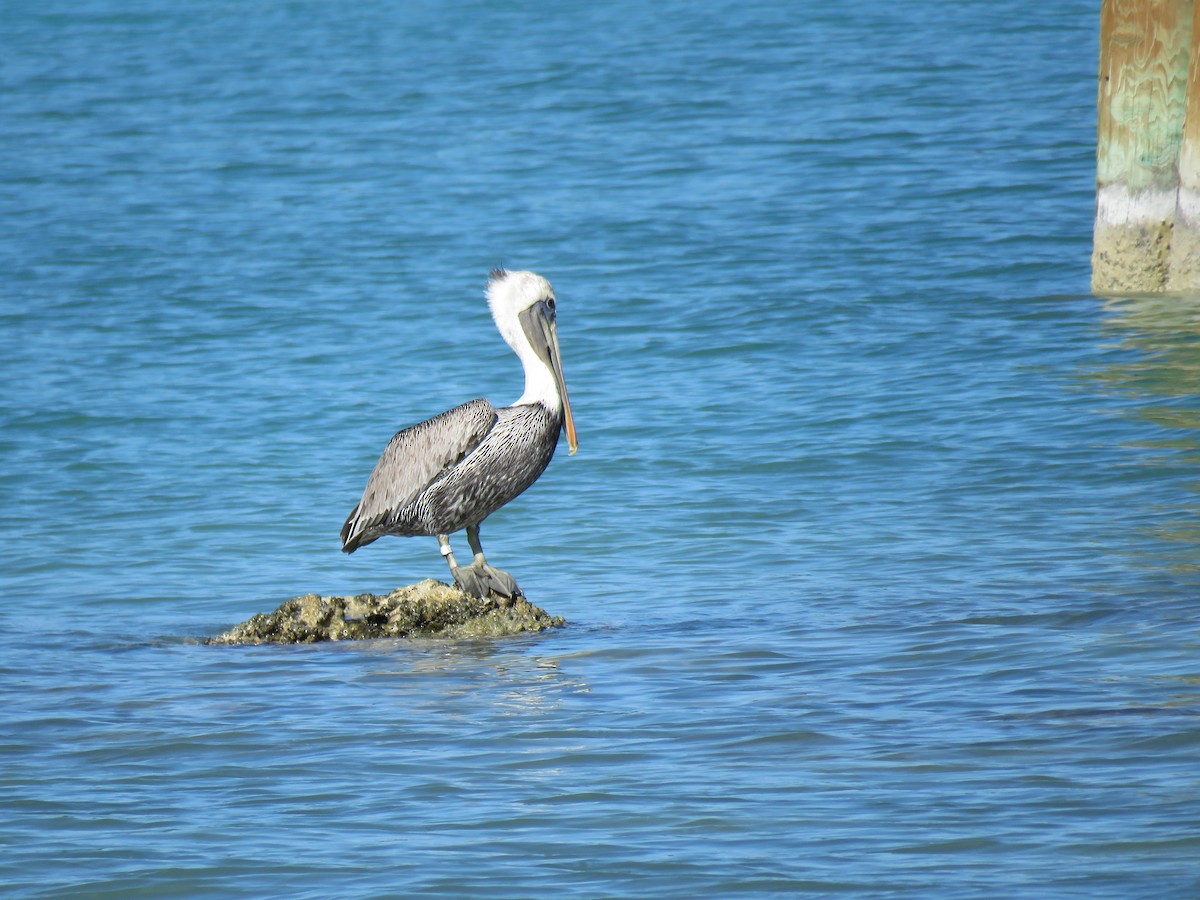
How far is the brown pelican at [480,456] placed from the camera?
641cm

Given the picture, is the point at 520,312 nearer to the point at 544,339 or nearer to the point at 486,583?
the point at 544,339

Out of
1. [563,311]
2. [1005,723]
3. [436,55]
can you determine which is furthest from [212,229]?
[1005,723]

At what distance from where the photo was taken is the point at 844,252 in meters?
14.5

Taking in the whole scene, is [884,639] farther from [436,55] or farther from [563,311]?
[436,55]

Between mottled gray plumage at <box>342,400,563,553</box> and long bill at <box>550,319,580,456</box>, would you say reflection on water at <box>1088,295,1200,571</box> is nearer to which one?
long bill at <box>550,319,580,456</box>

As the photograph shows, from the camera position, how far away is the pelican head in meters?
6.61

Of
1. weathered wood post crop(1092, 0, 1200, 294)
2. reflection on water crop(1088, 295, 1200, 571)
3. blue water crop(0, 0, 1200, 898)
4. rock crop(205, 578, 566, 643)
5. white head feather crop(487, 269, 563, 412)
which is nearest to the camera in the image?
blue water crop(0, 0, 1200, 898)

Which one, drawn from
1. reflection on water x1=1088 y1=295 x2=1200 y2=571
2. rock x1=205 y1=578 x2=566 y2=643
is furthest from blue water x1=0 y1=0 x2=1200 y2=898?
rock x1=205 y1=578 x2=566 y2=643

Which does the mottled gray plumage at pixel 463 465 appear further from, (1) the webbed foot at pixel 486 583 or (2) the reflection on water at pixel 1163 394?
(2) the reflection on water at pixel 1163 394

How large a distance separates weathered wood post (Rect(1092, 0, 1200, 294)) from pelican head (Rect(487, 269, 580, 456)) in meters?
4.72

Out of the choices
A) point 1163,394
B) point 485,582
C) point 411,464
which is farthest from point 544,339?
point 1163,394

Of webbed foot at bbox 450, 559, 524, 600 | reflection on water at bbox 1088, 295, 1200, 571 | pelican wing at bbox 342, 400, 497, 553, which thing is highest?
pelican wing at bbox 342, 400, 497, 553

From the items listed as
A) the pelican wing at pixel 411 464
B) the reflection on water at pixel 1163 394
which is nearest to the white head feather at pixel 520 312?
the pelican wing at pixel 411 464

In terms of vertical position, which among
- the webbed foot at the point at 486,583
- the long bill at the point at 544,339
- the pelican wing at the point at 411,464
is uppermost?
the long bill at the point at 544,339
